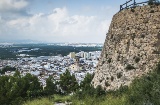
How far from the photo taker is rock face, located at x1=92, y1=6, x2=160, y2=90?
21.3 metres

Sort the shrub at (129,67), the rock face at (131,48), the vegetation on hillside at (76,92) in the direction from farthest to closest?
the shrub at (129,67), the rock face at (131,48), the vegetation on hillside at (76,92)

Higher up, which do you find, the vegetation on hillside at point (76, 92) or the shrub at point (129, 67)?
the shrub at point (129, 67)

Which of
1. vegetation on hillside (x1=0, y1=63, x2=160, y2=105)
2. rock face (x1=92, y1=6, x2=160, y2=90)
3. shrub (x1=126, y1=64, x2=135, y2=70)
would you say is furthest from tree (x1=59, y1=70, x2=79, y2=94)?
shrub (x1=126, y1=64, x2=135, y2=70)

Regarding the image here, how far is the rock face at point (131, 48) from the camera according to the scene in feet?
70.0

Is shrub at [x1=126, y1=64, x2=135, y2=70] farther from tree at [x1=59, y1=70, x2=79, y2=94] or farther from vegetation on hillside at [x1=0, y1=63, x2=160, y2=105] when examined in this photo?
tree at [x1=59, y1=70, x2=79, y2=94]

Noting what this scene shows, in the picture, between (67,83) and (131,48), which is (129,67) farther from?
(67,83)

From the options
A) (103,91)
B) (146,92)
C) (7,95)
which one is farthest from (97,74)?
(7,95)

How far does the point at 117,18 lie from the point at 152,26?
4677 mm

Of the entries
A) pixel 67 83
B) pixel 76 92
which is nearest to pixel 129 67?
pixel 76 92

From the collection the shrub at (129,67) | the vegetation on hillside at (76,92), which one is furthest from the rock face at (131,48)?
the vegetation on hillside at (76,92)

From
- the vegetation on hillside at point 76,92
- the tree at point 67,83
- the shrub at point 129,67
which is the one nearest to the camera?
the vegetation on hillside at point 76,92

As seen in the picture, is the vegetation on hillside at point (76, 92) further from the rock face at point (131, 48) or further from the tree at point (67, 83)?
the rock face at point (131, 48)

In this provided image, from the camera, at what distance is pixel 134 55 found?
876 inches

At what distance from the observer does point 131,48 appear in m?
22.8
